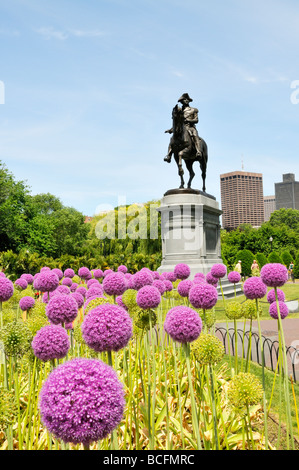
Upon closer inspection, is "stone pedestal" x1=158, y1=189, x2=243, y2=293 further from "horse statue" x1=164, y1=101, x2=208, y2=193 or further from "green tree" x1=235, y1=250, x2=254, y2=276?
"green tree" x1=235, y1=250, x2=254, y2=276

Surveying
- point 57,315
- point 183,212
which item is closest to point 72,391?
point 57,315

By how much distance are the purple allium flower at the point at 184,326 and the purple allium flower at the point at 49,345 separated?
91cm

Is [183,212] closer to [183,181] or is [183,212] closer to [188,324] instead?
[183,181]

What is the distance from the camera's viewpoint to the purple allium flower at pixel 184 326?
3383 mm

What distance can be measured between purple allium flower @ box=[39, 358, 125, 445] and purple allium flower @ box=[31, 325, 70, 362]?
1.09 meters

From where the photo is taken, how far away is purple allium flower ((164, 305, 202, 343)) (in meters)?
3.38

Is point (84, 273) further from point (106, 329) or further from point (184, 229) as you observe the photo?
point (184, 229)

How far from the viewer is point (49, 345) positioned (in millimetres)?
3170

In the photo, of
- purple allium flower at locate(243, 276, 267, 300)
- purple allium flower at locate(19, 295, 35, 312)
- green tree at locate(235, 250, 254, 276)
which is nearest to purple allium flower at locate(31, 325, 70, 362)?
purple allium flower at locate(19, 295, 35, 312)

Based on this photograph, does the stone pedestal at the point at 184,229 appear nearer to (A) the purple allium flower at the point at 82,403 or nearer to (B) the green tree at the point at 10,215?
(A) the purple allium flower at the point at 82,403

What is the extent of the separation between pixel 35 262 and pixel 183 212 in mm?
10245

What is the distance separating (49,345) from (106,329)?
636 millimetres
